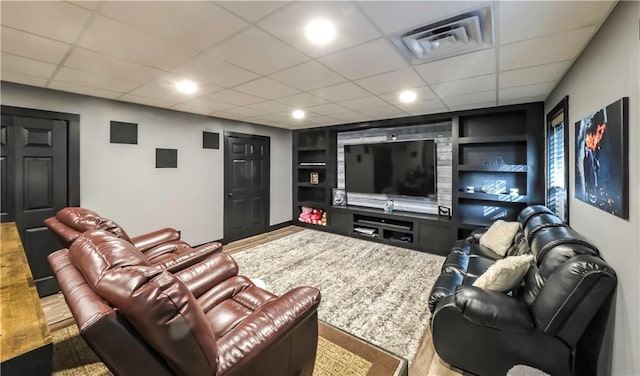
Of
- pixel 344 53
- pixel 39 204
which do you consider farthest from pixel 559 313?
pixel 39 204

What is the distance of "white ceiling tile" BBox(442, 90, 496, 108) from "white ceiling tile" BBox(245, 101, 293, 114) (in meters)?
2.10

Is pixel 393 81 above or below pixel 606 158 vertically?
above

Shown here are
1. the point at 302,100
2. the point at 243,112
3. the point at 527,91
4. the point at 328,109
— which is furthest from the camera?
the point at 243,112

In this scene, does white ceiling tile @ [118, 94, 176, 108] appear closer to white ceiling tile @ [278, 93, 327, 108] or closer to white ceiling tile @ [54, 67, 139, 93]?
white ceiling tile @ [54, 67, 139, 93]

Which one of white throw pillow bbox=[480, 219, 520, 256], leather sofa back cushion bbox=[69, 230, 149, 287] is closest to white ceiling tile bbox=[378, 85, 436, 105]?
white throw pillow bbox=[480, 219, 520, 256]

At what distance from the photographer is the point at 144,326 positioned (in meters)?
0.91

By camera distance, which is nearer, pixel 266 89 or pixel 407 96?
pixel 266 89

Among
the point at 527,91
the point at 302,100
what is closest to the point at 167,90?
the point at 302,100

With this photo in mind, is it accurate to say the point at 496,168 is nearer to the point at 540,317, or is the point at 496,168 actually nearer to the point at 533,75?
the point at 533,75

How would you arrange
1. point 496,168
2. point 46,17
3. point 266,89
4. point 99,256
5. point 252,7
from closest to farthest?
point 99,256, point 252,7, point 46,17, point 266,89, point 496,168

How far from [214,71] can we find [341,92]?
1360 millimetres

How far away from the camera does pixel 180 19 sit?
159 cm

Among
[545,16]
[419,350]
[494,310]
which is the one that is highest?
[545,16]

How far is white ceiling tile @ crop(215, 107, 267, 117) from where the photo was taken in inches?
156
